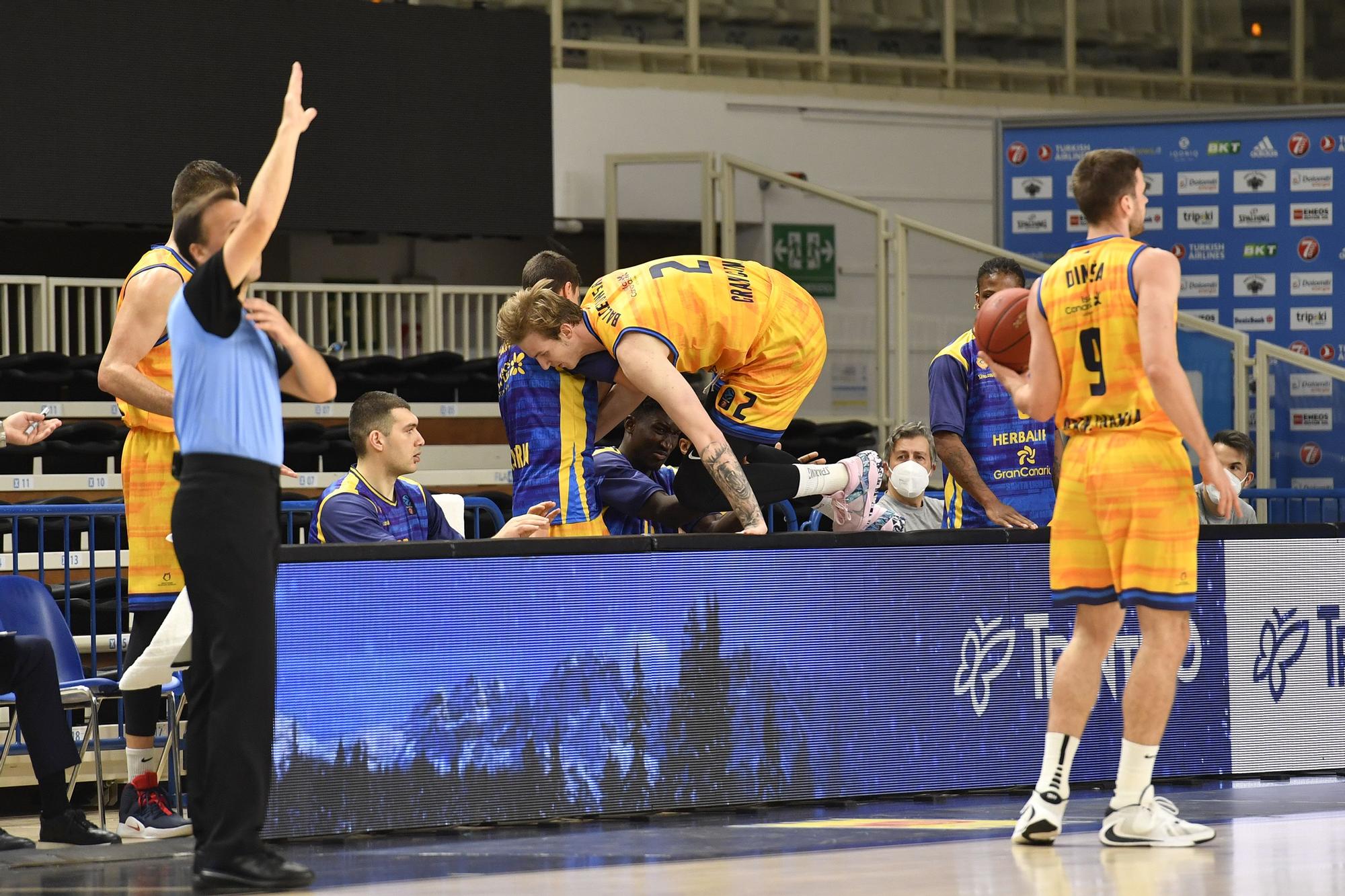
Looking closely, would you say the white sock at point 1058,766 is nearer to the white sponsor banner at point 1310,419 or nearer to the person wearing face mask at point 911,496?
the person wearing face mask at point 911,496

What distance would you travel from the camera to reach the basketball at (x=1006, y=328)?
519 cm

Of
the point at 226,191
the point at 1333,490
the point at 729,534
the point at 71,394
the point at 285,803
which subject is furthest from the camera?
the point at 71,394

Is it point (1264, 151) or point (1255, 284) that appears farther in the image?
point (1255, 284)

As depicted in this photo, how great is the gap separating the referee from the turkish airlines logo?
7.86 ft

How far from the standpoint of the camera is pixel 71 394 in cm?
1017

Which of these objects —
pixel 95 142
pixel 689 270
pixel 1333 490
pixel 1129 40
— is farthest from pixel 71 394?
pixel 1129 40

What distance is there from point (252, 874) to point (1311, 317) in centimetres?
935

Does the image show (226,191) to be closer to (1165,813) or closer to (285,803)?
(285,803)

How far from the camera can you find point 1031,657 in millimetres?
5750

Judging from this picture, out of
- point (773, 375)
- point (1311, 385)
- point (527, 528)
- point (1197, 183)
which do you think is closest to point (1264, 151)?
point (1197, 183)

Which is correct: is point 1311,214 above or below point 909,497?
above

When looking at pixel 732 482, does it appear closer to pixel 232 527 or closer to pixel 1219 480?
pixel 1219 480

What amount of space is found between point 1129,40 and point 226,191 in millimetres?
12309

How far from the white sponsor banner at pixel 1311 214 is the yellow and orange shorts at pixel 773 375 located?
666 centimetres
